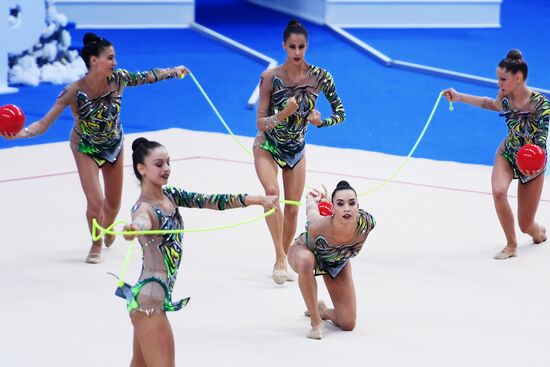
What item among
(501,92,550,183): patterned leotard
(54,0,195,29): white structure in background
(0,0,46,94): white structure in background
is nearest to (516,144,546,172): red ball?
(501,92,550,183): patterned leotard

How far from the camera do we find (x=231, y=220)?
27.4 feet

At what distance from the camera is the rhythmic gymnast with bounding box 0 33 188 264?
6988 millimetres

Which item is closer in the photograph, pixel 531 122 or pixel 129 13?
pixel 531 122

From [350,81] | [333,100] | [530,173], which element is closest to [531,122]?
[530,173]

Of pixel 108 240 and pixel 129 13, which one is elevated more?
pixel 129 13

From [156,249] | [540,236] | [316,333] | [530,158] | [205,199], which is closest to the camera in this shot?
[156,249]

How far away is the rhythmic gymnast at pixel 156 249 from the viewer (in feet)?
15.6

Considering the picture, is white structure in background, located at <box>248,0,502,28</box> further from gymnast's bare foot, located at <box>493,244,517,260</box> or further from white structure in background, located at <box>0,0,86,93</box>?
gymnast's bare foot, located at <box>493,244,517,260</box>

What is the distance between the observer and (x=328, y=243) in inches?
232

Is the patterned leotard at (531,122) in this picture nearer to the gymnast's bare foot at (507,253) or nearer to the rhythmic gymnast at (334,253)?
the gymnast's bare foot at (507,253)

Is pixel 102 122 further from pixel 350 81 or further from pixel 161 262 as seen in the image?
pixel 350 81

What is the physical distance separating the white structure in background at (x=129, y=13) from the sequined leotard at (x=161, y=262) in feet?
39.4

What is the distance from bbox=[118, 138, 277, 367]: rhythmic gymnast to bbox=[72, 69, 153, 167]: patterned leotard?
211 centimetres

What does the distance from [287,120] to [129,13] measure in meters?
10.7
